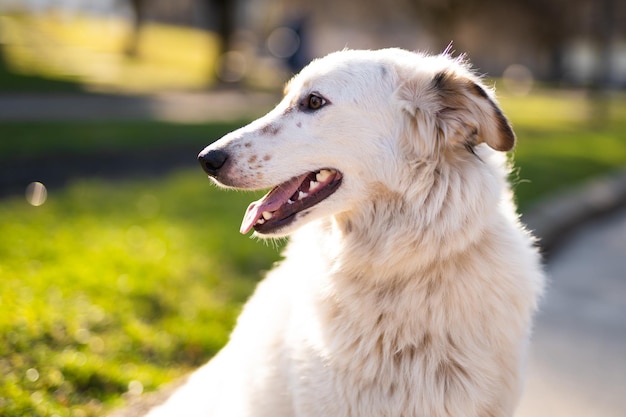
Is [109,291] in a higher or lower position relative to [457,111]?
lower

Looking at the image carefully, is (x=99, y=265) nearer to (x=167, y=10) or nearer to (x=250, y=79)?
(x=250, y=79)

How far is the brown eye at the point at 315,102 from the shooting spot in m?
3.18

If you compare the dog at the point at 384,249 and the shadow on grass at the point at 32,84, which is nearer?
the dog at the point at 384,249

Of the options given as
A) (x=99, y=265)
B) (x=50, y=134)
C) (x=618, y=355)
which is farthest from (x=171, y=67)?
(x=618, y=355)

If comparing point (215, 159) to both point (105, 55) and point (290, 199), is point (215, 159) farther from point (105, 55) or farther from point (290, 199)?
point (105, 55)

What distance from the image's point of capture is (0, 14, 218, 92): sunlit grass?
24.1 metres

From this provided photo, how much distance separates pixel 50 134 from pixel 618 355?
383 inches

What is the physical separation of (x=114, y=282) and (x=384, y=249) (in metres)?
3.20

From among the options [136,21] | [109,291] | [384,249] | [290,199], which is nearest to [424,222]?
[384,249]

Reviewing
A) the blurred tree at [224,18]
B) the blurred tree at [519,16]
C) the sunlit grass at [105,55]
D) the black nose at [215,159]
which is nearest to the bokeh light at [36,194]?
the black nose at [215,159]

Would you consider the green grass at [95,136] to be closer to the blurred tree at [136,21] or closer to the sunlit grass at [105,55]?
the sunlit grass at [105,55]

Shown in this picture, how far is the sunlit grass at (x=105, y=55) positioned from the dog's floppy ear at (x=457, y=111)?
19.6 metres

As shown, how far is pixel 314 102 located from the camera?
10.5ft

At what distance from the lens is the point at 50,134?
11.9m
